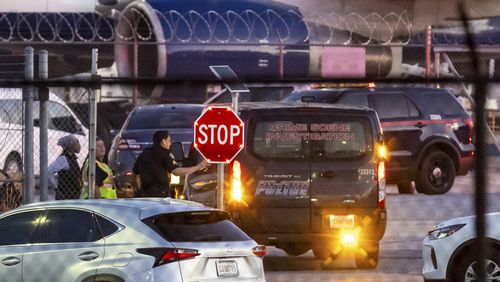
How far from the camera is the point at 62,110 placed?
2252 centimetres

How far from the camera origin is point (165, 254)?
9641 mm

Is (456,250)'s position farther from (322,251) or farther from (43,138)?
(43,138)

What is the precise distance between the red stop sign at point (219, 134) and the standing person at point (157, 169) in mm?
308

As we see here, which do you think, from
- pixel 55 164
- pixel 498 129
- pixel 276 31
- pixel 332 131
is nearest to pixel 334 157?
pixel 332 131

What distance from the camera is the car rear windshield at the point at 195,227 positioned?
9.88 metres

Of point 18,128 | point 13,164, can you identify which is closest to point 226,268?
point 13,164

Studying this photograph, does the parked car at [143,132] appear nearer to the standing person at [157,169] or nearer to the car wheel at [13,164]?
the car wheel at [13,164]

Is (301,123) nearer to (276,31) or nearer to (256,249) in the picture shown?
(256,249)

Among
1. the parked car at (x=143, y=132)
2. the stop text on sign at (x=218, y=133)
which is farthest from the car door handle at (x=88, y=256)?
the parked car at (x=143, y=132)

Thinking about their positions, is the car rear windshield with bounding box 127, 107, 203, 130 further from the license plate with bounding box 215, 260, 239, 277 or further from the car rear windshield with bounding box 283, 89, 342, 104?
the license plate with bounding box 215, 260, 239, 277

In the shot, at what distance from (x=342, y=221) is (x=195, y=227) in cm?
396

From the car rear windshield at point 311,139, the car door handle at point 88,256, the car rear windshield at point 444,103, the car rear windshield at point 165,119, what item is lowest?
the car door handle at point 88,256

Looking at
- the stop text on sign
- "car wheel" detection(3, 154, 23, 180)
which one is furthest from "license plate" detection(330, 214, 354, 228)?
"car wheel" detection(3, 154, 23, 180)

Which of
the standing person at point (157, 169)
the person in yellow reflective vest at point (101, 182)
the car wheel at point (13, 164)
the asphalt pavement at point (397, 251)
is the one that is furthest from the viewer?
the car wheel at point (13, 164)
